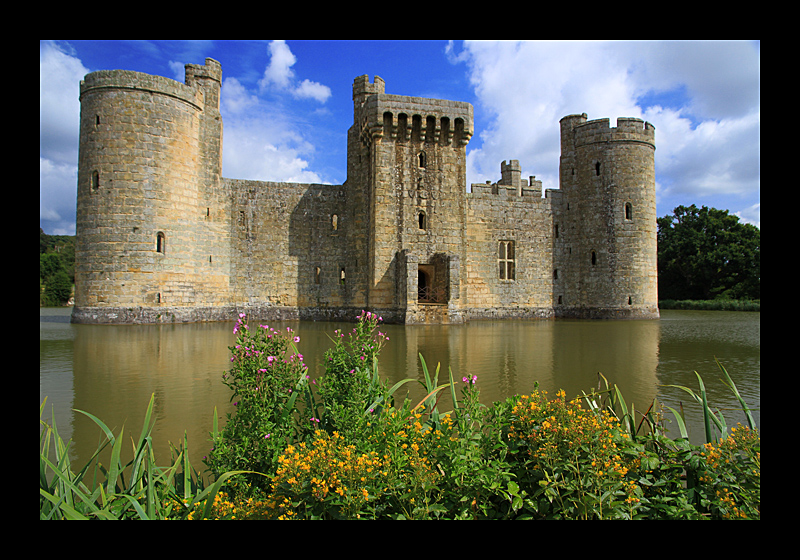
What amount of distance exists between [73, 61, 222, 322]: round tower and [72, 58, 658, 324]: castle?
55mm

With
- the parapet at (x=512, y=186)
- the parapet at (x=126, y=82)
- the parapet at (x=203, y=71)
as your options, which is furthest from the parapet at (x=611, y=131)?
the parapet at (x=126, y=82)

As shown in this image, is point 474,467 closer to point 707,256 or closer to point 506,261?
point 506,261

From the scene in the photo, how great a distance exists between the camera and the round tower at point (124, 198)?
55.0 feet

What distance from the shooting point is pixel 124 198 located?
1681cm

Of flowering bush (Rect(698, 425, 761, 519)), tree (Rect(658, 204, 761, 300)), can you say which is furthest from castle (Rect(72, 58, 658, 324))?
tree (Rect(658, 204, 761, 300))

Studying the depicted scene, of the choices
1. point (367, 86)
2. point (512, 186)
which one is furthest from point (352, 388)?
point (512, 186)

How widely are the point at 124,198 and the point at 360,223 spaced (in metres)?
9.77

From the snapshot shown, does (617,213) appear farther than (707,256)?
No

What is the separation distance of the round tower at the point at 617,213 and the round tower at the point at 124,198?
1995cm

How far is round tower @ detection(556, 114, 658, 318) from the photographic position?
2228 cm

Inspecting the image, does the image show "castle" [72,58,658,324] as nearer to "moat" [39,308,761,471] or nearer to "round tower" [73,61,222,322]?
"round tower" [73,61,222,322]

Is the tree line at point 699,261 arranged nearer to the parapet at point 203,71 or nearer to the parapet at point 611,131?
the parapet at point 611,131

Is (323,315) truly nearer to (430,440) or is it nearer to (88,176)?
(88,176)

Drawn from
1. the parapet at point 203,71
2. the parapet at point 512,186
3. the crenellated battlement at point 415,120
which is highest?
the parapet at point 203,71
